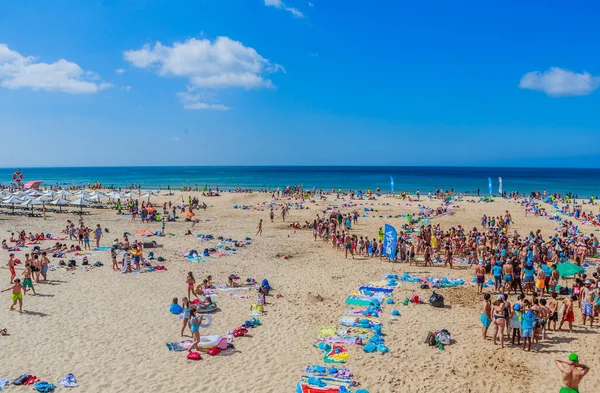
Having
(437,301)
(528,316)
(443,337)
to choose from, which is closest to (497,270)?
(437,301)

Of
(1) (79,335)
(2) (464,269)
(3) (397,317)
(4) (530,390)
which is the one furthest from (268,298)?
(2) (464,269)

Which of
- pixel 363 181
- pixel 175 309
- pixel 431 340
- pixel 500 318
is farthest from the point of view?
pixel 363 181

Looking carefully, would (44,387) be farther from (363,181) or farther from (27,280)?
(363,181)

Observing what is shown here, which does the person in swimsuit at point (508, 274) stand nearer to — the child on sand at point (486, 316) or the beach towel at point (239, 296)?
the child on sand at point (486, 316)

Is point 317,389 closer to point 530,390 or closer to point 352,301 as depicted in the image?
point 530,390

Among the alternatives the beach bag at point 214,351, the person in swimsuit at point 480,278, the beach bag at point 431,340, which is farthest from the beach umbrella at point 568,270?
the beach bag at point 214,351
